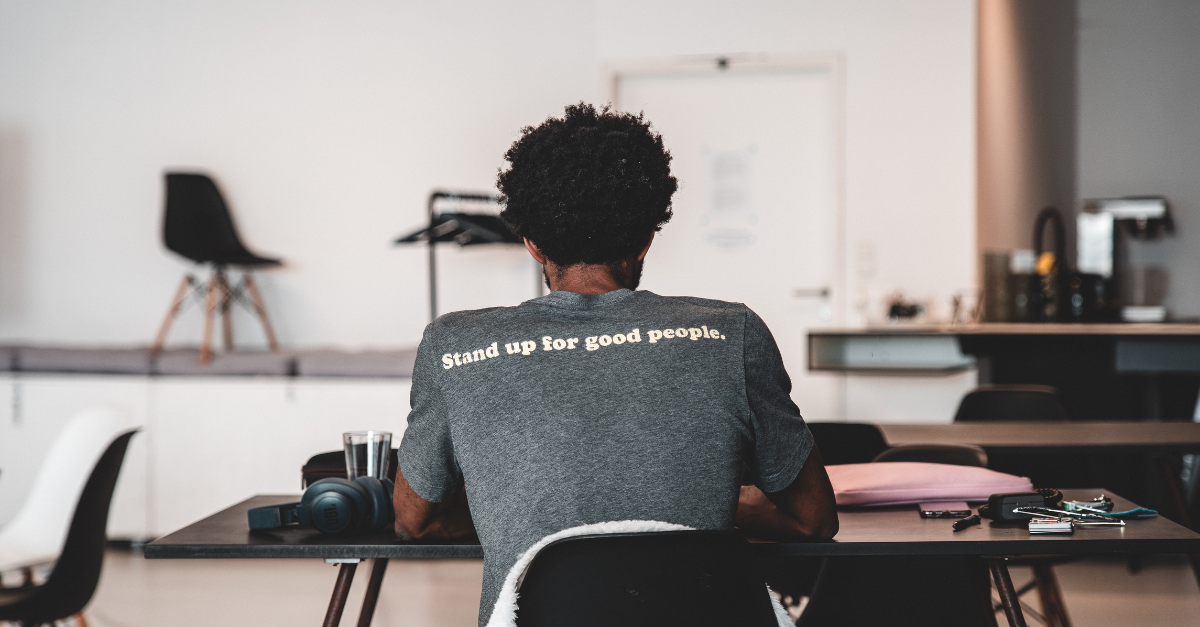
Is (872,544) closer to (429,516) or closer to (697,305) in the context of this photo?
(697,305)

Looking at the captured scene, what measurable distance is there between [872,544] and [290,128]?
15.0 feet

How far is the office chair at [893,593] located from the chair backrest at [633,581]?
98cm

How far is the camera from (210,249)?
197 inches

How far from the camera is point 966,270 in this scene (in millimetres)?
4746

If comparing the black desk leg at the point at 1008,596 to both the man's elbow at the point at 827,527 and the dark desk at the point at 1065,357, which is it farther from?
the dark desk at the point at 1065,357

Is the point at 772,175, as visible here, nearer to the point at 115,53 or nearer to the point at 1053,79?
the point at 1053,79

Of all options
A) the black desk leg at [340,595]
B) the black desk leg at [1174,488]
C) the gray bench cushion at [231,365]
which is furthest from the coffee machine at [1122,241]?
the black desk leg at [340,595]

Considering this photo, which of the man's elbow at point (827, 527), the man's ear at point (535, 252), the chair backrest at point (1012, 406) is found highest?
the man's ear at point (535, 252)

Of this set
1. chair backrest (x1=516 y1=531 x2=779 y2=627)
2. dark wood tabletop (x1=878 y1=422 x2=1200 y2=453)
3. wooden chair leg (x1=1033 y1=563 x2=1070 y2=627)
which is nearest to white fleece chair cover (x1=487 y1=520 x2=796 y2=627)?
chair backrest (x1=516 y1=531 x2=779 y2=627)

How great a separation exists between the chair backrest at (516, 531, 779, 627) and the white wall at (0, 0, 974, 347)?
407 cm

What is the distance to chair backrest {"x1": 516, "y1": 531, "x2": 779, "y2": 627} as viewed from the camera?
1058 millimetres

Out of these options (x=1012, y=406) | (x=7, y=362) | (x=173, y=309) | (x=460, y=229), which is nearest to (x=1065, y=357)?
(x=1012, y=406)

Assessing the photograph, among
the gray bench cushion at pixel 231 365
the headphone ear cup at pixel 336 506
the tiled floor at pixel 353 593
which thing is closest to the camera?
the headphone ear cup at pixel 336 506

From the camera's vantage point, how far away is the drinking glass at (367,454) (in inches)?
61.7
